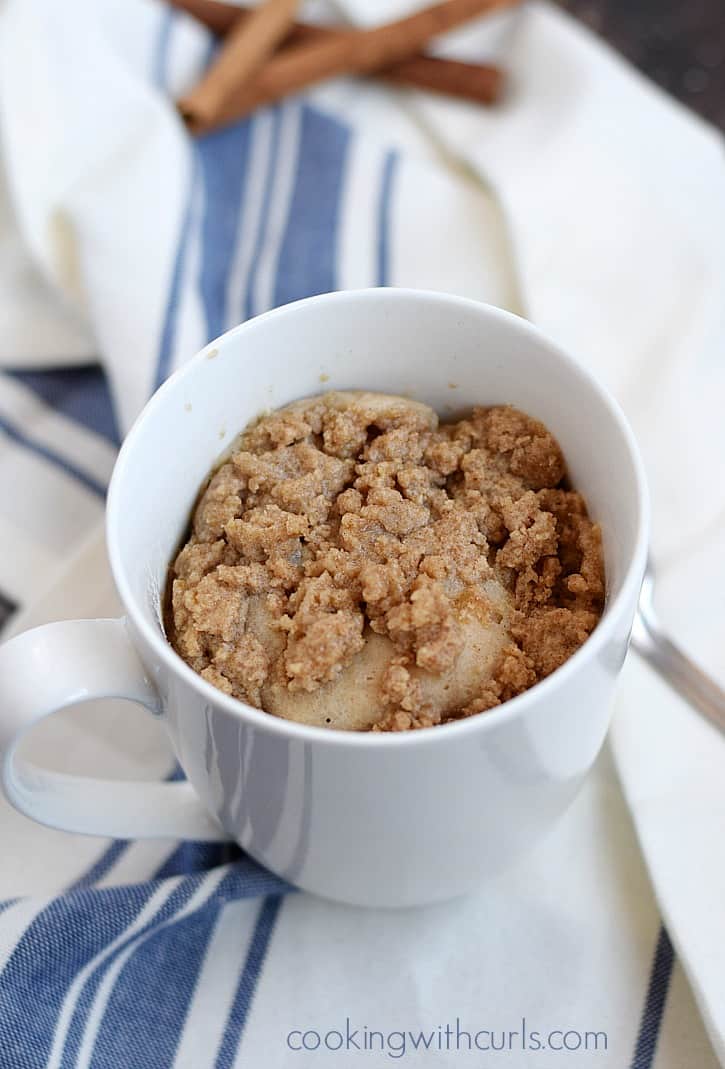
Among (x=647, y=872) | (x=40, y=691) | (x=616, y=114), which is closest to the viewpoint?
(x=40, y=691)

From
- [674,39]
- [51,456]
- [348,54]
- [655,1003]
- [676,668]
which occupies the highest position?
[674,39]

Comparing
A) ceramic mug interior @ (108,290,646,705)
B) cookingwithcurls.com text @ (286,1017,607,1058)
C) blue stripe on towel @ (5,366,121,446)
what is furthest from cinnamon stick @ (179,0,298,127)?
cookingwithcurls.com text @ (286,1017,607,1058)

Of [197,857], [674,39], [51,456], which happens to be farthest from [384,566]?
[674,39]

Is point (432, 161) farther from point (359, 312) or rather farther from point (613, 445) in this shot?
point (613, 445)

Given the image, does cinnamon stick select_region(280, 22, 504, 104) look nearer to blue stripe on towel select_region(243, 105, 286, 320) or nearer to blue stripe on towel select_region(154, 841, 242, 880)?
blue stripe on towel select_region(243, 105, 286, 320)

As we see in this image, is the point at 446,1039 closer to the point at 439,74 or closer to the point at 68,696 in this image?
the point at 68,696

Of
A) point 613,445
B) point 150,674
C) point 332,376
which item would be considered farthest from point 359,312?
Result: point 150,674

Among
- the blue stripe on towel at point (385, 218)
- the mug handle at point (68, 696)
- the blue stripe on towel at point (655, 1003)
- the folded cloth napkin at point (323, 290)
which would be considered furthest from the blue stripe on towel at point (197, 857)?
the blue stripe on towel at point (385, 218)
